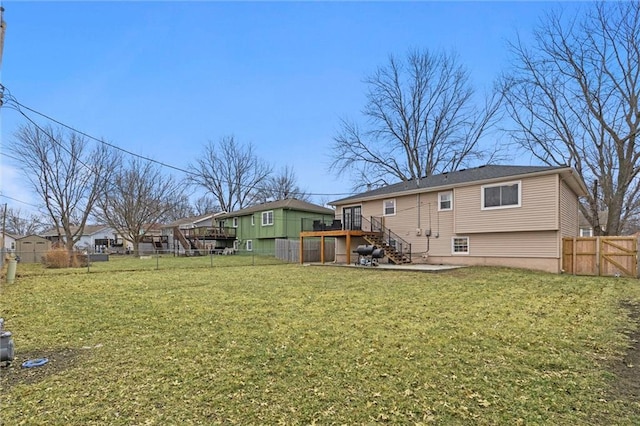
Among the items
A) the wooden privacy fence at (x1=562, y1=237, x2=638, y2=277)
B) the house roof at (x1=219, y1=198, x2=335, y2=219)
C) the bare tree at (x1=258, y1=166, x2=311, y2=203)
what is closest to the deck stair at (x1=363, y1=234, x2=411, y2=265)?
the wooden privacy fence at (x1=562, y1=237, x2=638, y2=277)

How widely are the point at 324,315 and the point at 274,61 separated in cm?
1334

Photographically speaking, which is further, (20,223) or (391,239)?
(20,223)

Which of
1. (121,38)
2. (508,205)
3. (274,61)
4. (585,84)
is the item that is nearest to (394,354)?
(508,205)

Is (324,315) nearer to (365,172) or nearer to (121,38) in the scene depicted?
(121,38)

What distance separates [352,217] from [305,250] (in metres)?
3.81

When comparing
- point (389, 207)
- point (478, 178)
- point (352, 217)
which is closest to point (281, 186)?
point (352, 217)

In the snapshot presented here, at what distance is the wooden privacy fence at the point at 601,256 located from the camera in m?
12.5

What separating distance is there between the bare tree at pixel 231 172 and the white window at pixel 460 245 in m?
27.5

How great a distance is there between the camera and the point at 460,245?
1616 centimetres

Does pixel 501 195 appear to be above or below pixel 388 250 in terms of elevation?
above

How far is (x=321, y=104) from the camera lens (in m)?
22.6

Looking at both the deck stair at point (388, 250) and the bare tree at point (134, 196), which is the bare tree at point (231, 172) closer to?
the bare tree at point (134, 196)

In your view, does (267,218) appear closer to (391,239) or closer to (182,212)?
(391,239)

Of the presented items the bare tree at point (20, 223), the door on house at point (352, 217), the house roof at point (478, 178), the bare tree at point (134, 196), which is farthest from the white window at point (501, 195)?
the bare tree at point (20, 223)
